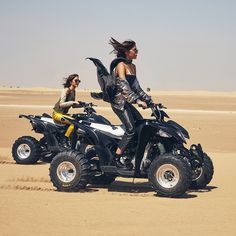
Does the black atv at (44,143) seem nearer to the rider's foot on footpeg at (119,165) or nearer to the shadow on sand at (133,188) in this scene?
the shadow on sand at (133,188)

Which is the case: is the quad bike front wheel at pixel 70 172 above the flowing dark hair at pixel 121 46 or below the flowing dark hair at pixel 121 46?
below

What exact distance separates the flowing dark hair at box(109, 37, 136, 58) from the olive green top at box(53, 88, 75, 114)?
10.2ft

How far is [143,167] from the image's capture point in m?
9.70

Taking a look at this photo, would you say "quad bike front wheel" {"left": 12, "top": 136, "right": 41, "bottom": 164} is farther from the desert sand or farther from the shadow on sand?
the shadow on sand

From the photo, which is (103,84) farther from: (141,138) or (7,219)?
(7,219)

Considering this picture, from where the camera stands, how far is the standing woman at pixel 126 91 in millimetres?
9594

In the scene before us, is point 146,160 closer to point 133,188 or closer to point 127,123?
point 127,123

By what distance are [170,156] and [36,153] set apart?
18.7 feet

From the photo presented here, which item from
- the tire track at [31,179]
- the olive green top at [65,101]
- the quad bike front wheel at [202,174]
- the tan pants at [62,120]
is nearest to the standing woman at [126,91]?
the quad bike front wheel at [202,174]

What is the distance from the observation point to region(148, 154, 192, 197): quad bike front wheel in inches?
360

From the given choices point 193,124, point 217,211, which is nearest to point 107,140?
point 217,211

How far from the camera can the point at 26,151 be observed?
47.9ft

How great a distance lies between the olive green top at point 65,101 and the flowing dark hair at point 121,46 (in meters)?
3.10

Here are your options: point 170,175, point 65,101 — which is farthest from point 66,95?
point 170,175
